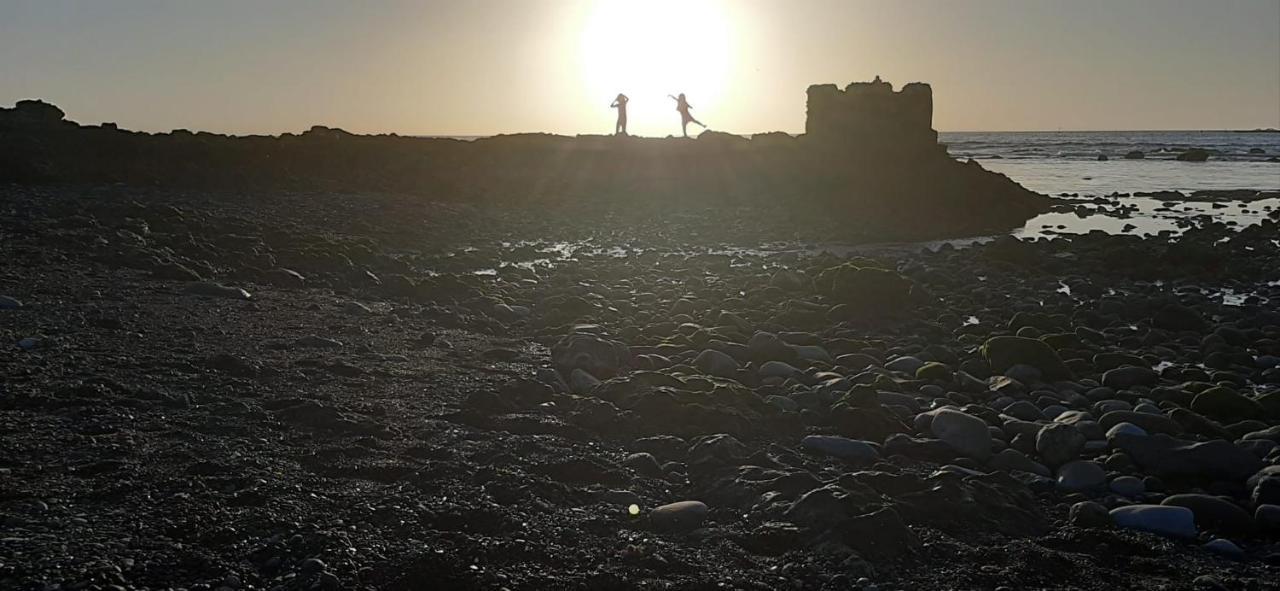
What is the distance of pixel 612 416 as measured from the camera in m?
6.11

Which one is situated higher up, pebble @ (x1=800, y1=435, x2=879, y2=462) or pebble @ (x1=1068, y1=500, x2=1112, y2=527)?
pebble @ (x1=800, y1=435, x2=879, y2=462)

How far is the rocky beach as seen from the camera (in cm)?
405

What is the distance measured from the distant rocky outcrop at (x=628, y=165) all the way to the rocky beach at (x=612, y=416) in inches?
221

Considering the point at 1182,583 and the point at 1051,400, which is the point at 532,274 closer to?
the point at 1051,400

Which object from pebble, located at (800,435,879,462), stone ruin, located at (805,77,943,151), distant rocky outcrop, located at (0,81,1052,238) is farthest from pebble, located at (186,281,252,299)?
stone ruin, located at (805,77,943,151)

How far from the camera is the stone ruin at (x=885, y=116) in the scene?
28.5 meters

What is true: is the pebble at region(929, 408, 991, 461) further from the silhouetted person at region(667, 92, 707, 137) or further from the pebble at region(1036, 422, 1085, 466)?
the silhouetted person at region(667, 92, 707, 137)

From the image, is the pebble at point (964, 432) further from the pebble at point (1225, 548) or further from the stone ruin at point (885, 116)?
the stone ruin at point (885, 116)

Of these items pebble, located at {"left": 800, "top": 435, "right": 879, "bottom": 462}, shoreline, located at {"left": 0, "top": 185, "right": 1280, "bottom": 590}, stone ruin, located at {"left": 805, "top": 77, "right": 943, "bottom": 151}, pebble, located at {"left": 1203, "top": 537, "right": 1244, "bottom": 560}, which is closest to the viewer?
shoreline, located at {"left": 0, "top": 185, "right": 1280, "bottom": 590}

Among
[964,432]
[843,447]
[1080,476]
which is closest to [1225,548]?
[1080,476]

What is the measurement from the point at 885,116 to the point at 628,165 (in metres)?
8.29

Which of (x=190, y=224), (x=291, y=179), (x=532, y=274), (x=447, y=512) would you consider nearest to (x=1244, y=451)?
(x=447, y=512)

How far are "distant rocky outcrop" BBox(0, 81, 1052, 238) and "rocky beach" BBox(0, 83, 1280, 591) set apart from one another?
5613 millimetres

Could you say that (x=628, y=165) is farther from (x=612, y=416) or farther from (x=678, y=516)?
(x=678, y=516)
